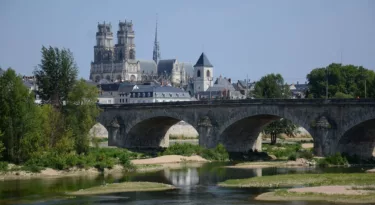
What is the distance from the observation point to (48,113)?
78.8m

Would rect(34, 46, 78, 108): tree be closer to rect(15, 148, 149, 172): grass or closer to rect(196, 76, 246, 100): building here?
rect(15, 148, 149, 172): grass

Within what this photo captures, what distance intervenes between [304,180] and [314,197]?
9.40 meters

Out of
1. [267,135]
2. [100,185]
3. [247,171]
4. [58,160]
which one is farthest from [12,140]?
[267,135]

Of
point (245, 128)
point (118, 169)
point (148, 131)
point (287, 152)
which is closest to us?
point (118, 169)

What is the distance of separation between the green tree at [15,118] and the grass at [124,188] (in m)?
14.9

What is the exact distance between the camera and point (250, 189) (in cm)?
5962

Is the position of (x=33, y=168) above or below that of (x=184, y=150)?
below

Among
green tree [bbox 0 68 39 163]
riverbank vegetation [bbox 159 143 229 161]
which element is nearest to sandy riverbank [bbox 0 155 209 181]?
riverbank vegetation [bbox 159 143 229 161]

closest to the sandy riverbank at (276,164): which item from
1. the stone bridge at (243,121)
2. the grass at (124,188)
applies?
the stone bridge at (243,121)

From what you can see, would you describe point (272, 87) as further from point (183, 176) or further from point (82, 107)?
point (183, 176)

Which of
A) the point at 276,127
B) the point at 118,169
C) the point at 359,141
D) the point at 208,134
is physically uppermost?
the point at 276,127

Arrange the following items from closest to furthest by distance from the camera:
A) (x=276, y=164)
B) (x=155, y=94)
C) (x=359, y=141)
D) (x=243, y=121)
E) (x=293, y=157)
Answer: (x=276, y=164) < (x=359, y=141) < (x=293, y=157) < (x=243, y=121) < (x=155, y=94)

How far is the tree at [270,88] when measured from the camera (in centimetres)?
11606

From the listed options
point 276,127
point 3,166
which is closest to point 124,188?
point 3,166
